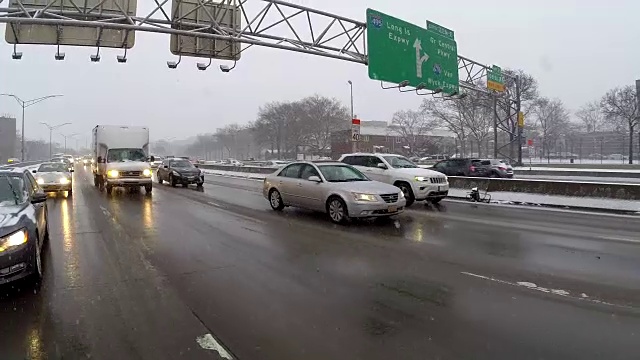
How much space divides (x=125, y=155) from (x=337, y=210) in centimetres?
1403

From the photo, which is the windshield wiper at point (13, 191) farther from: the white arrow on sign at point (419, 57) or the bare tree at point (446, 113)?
the bare tree at point (446, 113)

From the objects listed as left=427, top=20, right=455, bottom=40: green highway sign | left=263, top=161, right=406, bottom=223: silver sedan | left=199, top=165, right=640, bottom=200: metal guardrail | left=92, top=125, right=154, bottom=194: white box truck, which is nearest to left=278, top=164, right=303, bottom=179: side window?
left=263, top=161, right=406, bottom=223: silver sedan

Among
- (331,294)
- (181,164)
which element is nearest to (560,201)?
(331,294)

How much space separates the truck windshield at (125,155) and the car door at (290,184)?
10.6 metres

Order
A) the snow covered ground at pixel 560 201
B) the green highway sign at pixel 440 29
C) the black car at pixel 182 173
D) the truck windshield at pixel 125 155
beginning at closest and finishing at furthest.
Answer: the snow covered ground at pixel 560 201 → the green highway sign at pixel 440 29 → the truck windshield at pixel 125 155 → the black car at pixel 182 173

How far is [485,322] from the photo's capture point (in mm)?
4309

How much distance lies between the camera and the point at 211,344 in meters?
3.83

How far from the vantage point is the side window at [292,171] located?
12233mm

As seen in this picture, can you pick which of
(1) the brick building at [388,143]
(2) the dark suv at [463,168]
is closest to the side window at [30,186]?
(2) the dark suv at [463,168]

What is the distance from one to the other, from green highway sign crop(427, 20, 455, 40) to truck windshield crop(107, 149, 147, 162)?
47.8ft

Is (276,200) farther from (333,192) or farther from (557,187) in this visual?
(557,187)

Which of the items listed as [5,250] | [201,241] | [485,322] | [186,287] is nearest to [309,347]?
[485,322]

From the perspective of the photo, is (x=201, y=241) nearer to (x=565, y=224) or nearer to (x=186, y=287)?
(x=186, y=287)

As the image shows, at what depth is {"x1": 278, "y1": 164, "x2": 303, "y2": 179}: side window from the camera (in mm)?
12233
